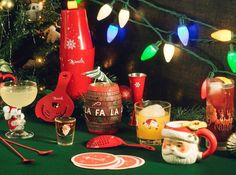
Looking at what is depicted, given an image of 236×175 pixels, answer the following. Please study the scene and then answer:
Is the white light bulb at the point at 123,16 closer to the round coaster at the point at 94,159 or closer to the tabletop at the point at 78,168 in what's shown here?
the tabletop at the point at 78,168

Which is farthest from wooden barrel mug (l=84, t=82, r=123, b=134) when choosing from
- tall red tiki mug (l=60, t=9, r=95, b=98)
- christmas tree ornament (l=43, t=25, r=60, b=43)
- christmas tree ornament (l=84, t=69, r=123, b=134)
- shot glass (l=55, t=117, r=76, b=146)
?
christmas tree ornament (l=43, t=25, r=60, b=43)

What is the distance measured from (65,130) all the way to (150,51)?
0.47 metres

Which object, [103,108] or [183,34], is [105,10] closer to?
[183,34]

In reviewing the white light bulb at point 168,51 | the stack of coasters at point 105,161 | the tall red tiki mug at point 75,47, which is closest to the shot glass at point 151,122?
the stack of coasters at point 105,161

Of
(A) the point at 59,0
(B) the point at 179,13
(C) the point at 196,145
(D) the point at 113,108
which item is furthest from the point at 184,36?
(A) the point at 59,0

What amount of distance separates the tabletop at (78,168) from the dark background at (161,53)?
31 cm

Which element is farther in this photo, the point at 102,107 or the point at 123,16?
the point at 123,16

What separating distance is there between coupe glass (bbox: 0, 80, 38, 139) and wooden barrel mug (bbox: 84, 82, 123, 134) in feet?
0.61

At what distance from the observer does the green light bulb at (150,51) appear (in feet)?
6.22

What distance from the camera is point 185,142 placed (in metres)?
1.44

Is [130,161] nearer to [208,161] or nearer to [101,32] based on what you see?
[208,161]

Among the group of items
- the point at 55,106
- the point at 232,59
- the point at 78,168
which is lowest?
the point at 78,168

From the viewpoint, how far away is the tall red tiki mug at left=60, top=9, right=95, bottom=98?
76.0 inches

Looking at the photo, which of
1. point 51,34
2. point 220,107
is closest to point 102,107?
point 220,107
